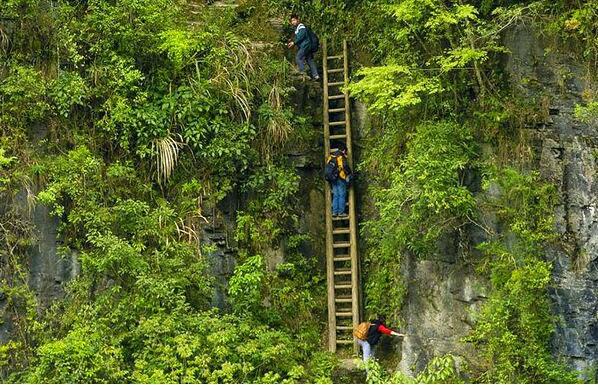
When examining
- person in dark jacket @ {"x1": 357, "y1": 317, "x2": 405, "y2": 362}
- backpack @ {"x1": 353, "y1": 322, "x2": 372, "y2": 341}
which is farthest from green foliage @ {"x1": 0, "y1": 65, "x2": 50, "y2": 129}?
person in dark jacket @ {"x1": 357, "y1": 317, "x2": 405, "y2": 362}

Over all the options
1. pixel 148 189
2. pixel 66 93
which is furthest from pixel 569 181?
pixel 66 93

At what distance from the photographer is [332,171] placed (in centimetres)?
1305

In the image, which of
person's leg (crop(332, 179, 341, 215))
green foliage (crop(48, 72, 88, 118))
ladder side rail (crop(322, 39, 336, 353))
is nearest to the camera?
green foliage (crop(48, 72, 88, 118))

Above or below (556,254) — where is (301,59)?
above

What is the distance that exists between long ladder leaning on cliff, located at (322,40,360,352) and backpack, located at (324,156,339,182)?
435 millimetres

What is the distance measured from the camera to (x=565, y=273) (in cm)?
1041

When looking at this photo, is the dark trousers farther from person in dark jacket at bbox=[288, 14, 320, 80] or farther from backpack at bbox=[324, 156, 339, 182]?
person in dark jacket at bbox=[288, 14, 320, 80]

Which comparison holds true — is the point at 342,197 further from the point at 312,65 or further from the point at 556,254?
the point at 556,254

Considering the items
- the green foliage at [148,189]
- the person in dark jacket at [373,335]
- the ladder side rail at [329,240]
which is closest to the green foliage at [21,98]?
the green foliage at [148,189]

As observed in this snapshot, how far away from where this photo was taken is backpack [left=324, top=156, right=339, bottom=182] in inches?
514

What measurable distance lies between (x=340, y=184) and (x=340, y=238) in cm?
107

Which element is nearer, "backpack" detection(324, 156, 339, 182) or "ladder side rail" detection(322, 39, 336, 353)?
"ladder side rail" detection(322, 39, 336, 353)

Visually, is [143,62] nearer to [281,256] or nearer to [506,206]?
[281,256]

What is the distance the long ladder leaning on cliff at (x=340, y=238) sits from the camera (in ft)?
41.4
